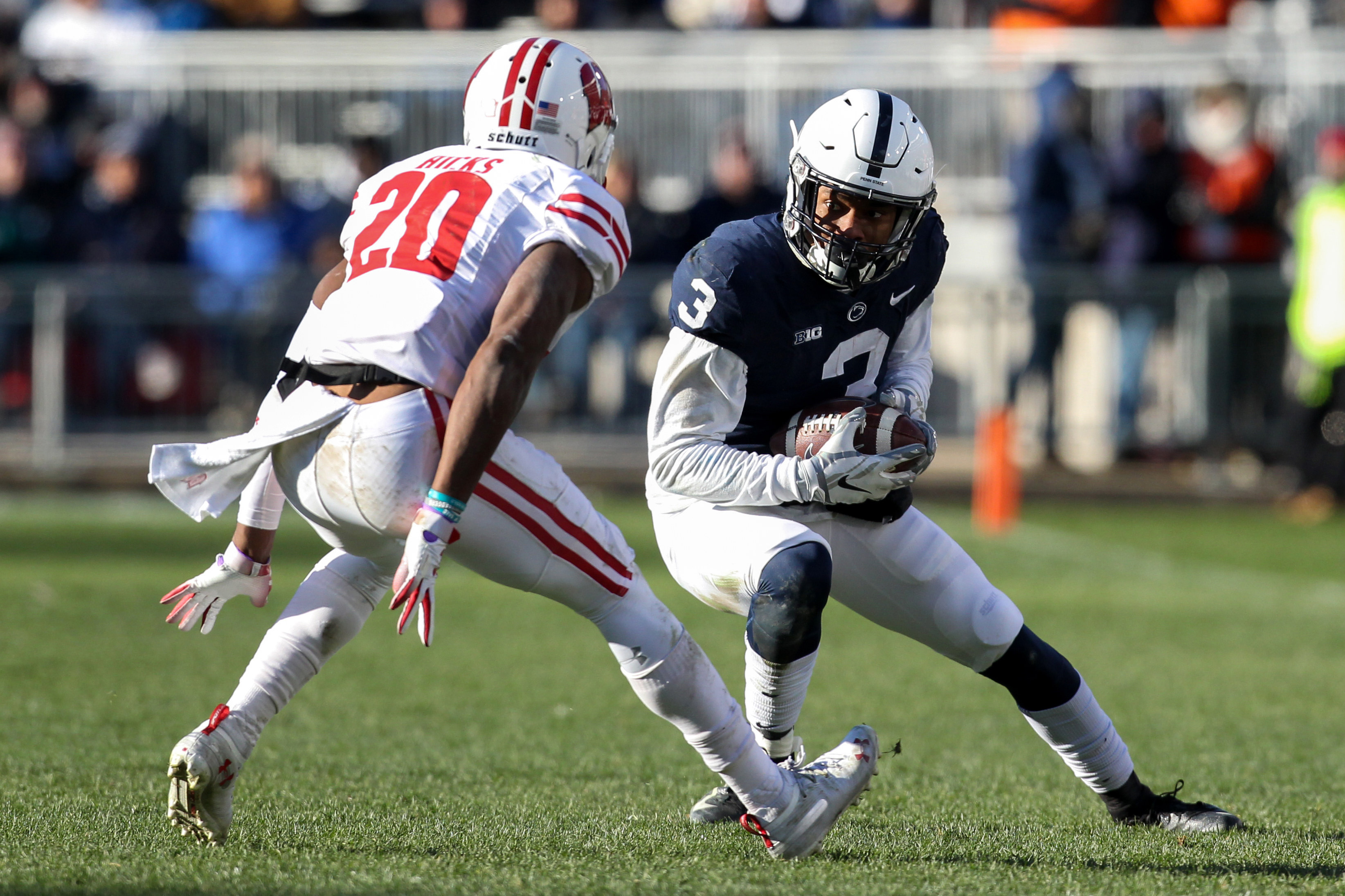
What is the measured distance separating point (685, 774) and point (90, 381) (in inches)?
356

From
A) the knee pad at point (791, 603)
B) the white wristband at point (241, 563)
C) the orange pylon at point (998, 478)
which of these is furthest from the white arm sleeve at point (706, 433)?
the orange pylon at point (998, 478)

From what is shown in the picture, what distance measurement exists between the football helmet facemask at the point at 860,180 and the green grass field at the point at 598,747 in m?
1.38

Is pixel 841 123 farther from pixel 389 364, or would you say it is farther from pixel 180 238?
pixel 180 238

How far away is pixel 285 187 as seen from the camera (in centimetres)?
1472

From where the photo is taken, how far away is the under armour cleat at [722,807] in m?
4.24

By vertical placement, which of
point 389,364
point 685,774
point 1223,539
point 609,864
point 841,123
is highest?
point 841,123

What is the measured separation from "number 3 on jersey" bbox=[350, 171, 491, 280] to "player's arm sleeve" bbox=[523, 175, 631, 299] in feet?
0.49

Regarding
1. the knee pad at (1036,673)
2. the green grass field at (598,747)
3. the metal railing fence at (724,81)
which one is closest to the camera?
the green grass field at (598,747)

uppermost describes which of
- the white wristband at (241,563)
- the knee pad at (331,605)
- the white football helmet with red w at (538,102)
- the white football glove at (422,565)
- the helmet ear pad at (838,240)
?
the white football helmet with red w at (538,102)

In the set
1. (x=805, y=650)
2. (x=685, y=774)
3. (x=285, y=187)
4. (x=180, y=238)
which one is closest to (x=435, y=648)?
(x=685, y=774)

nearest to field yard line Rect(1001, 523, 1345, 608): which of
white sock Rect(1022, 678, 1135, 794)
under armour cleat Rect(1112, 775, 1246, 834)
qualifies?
under armour cleat Rect(1112, 775, 1246, 834)

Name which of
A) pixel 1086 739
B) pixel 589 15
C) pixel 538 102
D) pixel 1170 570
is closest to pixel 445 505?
pixel 538 102

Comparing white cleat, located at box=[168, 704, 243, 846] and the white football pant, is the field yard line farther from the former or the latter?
white cleat, located at box=[168, 704, 243, 846]

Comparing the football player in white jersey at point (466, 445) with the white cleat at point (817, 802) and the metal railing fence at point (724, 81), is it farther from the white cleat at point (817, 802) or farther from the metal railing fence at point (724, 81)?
the metal railing fence at point (724, 81)
